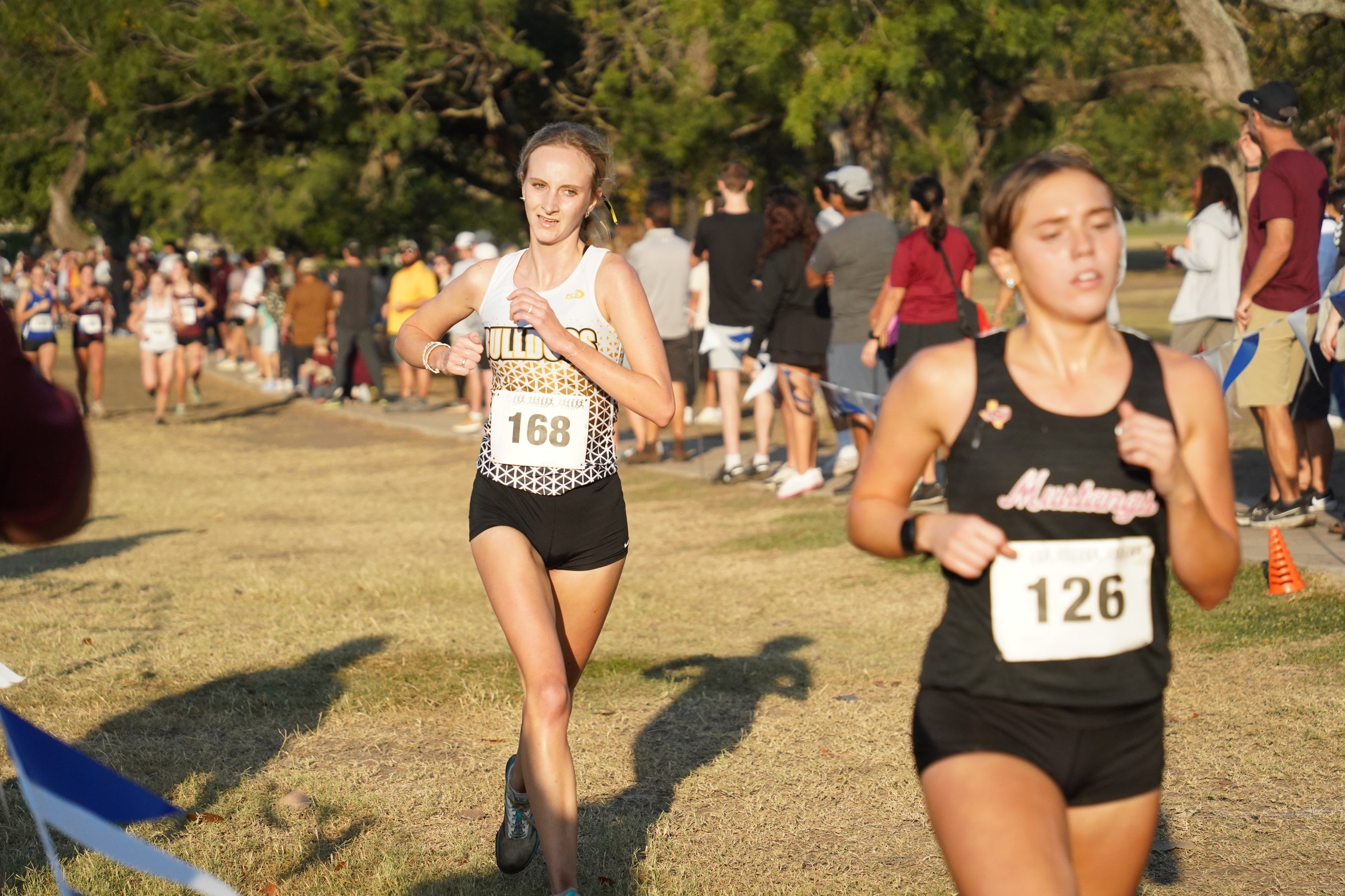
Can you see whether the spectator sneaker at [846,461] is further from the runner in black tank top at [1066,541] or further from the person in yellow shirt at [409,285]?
the runner in black tank top at [1066,541]

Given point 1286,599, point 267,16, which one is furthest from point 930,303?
point 267,16

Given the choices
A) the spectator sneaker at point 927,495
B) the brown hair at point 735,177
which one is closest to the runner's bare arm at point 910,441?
the spectator sneaker at point 927,495

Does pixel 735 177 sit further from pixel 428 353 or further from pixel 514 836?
pixel 514 836

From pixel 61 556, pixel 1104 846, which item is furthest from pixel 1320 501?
pixel 61 556

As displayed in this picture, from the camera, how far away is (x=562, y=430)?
4.30m

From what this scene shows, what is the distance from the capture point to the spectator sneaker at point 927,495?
11.1 meters

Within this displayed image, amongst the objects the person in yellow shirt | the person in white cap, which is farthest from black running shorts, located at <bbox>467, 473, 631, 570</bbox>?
the person in yellow shirt

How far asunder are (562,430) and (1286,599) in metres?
4.64

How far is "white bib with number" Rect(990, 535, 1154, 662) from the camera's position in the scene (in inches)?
108

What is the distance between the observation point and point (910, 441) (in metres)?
2.87

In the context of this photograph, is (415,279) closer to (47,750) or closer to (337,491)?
(337,491)

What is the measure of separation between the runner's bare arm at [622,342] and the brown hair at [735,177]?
25.9 feet

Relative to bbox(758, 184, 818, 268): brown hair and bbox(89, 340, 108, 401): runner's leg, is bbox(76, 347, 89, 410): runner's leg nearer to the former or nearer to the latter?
bbox(89, 340, 108, 401): runner's leg

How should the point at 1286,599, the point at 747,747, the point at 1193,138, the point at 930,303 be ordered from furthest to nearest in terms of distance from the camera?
the point at 1193,138, the point at 930,303, the point at 1286,599, the point at 747,747
